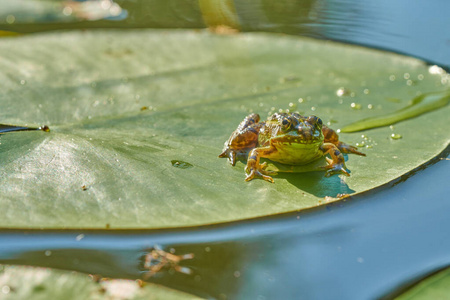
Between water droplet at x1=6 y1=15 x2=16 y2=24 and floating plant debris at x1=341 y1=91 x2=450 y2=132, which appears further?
water droplet at x1=6 y1=15 x2=16 y2=24

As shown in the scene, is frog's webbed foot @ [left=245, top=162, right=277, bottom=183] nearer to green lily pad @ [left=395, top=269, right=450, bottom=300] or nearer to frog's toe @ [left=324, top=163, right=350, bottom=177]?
frog's toe @ [left=324, top=163, right=350, bottom=177]

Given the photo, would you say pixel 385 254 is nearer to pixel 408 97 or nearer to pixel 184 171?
pixel 184 171

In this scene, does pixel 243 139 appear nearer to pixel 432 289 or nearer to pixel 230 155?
pixel 230 155

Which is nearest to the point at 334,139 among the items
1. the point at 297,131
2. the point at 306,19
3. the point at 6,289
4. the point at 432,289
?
the point at 297,131

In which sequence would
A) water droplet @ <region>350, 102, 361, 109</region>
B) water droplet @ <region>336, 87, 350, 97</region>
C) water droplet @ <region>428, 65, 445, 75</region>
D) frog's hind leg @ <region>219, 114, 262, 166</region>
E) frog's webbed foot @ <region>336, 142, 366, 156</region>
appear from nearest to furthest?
frog's hind leg @ <region>219, 114, 262, 166</region> < frog's webbed foot @ <region>336, 142, 366, 156</region> < water droplet @ <region>350, 102, 361, 109</region> < water droplet @ <region>336, 87, 350, 97</region> < water droplet @ <region>428, 65, 445, 75</region>

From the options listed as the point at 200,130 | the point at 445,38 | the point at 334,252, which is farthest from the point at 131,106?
the point at 445,38

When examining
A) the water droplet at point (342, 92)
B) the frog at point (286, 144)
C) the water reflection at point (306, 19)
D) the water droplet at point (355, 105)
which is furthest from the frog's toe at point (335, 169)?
→ the water reflection at point (306, 19)

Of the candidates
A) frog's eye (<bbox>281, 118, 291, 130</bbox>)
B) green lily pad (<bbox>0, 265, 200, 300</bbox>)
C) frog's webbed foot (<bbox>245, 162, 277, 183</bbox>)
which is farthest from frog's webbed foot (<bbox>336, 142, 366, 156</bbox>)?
green lily pad (<bbox>0, 265, 200, 300</bbox>)

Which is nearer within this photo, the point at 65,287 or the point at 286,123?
the point at 65,287
